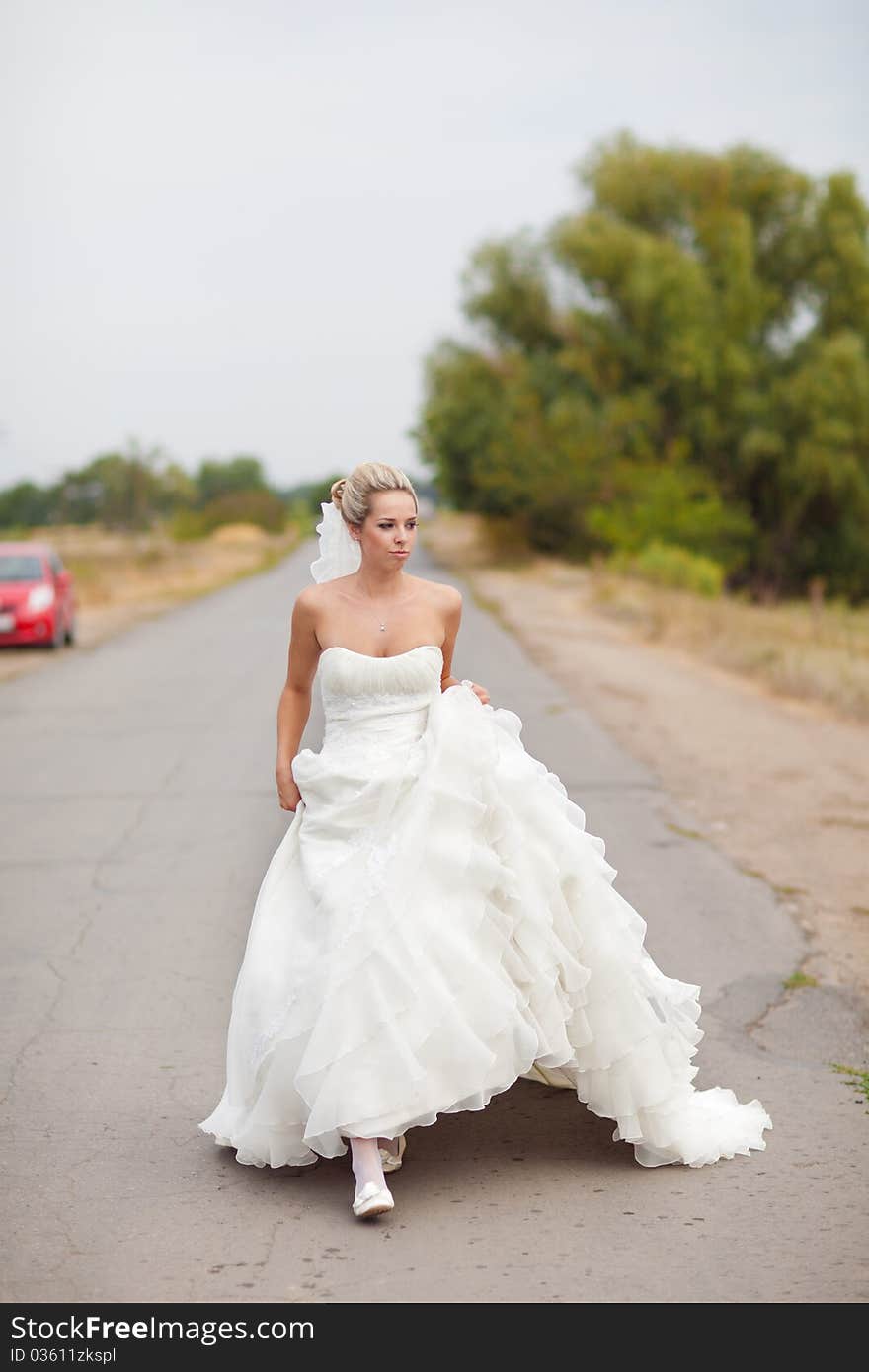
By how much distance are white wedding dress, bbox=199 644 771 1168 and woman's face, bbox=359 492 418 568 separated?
306mm

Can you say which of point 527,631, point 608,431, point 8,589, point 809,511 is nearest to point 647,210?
point 608,431

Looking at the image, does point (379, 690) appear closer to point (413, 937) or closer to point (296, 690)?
point (296, 690)

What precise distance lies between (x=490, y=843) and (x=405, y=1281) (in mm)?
1265

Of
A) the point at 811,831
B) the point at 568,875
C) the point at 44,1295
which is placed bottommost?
the point at 811,831

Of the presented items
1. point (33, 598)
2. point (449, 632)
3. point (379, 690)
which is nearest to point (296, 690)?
point (379, 690)

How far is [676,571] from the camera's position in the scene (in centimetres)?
3475

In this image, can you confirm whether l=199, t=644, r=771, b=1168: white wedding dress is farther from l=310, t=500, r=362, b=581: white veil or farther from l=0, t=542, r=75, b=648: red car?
l=0, t=542, r=75, b=648: red car

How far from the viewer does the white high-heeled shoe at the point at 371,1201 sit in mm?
3865

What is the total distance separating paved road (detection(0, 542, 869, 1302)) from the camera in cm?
357

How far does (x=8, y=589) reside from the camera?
71.7ft

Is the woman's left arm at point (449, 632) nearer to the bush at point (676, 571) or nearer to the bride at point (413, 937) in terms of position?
the bride at point (413, 937)

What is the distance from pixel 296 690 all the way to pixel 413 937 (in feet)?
3.34

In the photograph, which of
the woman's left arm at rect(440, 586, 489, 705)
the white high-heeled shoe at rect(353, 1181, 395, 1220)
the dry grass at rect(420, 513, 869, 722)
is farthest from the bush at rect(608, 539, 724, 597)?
the white high-heeled shoe at rect(353, 1181, 395, 1220)
